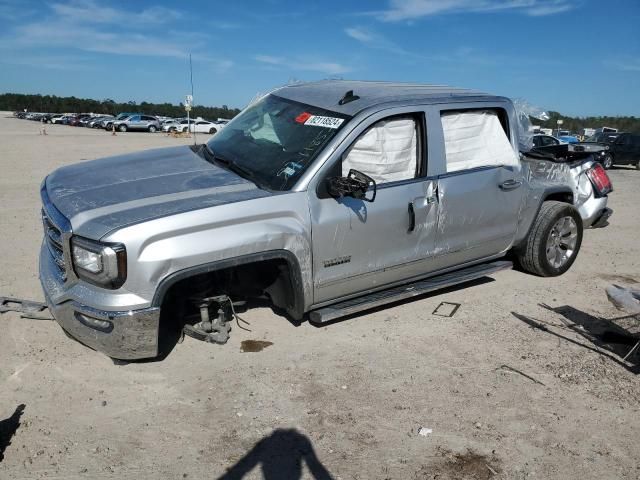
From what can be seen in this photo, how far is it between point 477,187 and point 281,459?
2.89 m

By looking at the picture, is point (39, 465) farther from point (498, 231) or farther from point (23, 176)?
point (23, 176)

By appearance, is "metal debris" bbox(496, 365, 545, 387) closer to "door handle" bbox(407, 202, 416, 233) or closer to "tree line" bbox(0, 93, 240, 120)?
"door handle" bbox(407, 202, 416, 233)

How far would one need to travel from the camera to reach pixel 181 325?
4.17 m

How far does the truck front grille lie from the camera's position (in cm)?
347

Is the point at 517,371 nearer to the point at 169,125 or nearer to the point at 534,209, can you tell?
the point at 534,209

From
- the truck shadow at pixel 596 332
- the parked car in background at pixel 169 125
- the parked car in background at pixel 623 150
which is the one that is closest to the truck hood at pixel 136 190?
the truck shadow at pixel 596 332

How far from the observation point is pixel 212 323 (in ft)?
13.3

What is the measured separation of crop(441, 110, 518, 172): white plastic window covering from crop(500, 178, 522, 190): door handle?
6.8 inches

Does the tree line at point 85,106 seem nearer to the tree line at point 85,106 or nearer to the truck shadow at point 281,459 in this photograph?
the tree line at point 85,106

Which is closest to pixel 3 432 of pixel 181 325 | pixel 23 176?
pixel 181 325

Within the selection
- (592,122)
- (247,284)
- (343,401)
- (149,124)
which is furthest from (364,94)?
(592,122)

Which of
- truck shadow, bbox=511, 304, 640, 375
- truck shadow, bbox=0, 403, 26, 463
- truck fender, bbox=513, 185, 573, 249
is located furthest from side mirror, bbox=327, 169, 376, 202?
truck shadow, bbox=0, 403, 26, 463

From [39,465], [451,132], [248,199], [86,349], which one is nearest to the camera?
[39,465]

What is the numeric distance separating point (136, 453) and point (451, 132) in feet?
11.3
